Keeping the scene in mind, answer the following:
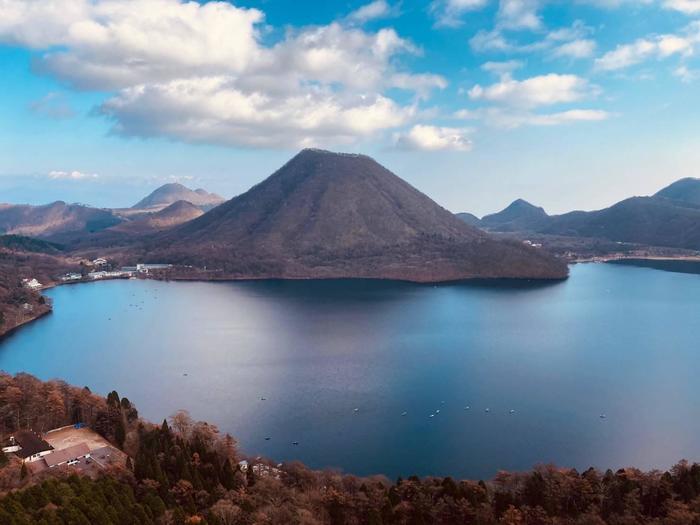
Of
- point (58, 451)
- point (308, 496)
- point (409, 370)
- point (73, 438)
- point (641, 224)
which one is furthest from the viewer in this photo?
Result: point (641, 224)

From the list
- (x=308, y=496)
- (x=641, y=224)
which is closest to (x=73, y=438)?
(x=308, y=496)

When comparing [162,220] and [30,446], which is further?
[162,220]

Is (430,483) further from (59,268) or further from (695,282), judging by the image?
(59,268)

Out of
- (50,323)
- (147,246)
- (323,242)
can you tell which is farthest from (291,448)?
(147,246)

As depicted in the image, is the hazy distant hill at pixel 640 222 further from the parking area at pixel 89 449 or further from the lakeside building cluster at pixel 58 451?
the lakeside building cluster at pixel 58 451

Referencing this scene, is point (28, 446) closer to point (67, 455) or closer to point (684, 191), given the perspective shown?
point (67, 455)

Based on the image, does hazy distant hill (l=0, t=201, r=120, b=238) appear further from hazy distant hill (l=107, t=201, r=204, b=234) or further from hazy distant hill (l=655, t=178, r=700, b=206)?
hazy distant hill (l=655, t=178, r=700, b=206)

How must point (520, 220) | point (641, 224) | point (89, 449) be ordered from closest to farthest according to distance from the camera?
1. point (89, 449)
2. point (641, 224)
3. point (520, 220)
